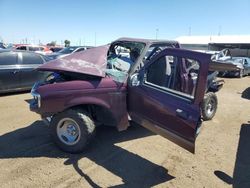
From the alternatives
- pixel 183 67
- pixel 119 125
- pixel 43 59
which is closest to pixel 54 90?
pixel 119 125

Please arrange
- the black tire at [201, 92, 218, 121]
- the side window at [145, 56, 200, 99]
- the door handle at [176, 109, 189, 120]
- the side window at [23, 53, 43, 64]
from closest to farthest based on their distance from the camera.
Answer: the door handle at [176, 109, 189, 120], the side window at [145, 56, 200, 99], the black tire at [201, 92, 218, 121], the side window at [23, 53, 43, 64]

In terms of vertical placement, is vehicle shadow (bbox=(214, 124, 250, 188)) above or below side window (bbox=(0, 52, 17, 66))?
below

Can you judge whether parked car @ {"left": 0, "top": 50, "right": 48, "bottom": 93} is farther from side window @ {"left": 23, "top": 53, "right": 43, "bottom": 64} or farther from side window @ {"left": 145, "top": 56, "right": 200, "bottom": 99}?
side window @ {"left": 145, "top": 56, "right": 200, "bottom": 99}

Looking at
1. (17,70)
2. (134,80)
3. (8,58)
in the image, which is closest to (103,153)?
(134,80)

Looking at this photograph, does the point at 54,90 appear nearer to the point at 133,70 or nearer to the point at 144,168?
the point at 133,70

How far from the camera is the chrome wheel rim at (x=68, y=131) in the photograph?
473 centimetres

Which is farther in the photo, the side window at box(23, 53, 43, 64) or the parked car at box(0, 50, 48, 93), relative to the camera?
the side window at box(23, 53, 43, 64)

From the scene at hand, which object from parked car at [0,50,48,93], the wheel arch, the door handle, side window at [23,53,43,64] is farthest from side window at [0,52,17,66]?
the door handle

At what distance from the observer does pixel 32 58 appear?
9.88m

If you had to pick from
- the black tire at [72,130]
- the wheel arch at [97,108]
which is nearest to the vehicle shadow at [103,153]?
the black tire at [72,130]

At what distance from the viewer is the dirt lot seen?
391 centimetres

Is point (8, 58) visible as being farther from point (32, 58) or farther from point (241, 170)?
point (241, 170)

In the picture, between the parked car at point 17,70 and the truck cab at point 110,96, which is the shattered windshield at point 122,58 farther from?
the parked car at point 17,70

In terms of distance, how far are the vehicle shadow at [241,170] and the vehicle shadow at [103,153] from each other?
0.84m
